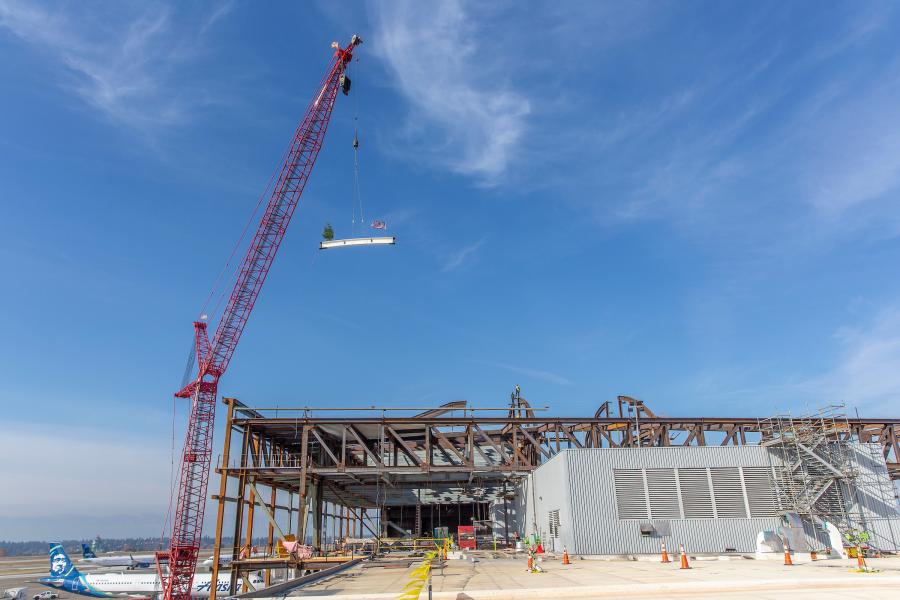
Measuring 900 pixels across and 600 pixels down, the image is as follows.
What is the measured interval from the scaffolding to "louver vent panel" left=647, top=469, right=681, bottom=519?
250 inches

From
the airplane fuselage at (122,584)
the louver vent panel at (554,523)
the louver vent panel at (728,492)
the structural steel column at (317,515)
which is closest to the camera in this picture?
the louver vent panel at (728,492)

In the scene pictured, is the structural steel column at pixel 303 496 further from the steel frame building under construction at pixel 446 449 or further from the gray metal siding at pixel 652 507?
the gray metal siding at pixel 652 507

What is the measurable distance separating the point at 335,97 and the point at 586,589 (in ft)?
189

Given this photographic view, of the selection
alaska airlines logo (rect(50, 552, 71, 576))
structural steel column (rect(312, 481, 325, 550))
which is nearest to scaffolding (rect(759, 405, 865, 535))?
structural steel column (rect(312, 481, 325, 550))

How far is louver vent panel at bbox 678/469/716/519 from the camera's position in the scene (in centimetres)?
3347

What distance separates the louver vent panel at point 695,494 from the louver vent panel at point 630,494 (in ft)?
7.85

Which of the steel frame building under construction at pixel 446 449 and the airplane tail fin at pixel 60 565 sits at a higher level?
the steel frame building under construction at pixel 446 449

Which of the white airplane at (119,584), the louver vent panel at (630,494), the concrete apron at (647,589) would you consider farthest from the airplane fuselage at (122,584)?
the concrete apron at (647,589)

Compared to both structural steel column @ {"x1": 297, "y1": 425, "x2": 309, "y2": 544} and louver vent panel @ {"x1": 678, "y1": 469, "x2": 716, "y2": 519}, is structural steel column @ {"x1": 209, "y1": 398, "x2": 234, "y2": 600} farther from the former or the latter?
A: louver vent panel @ {"x1": 678, "y1": 469, "x2": 716, "y2": 519}

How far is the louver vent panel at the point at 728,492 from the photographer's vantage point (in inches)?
1329

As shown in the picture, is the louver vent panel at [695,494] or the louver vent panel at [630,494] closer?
the louver vent panel at [630,494]

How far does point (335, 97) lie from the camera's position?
62.9 m

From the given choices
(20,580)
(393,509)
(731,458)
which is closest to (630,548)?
(731,458)

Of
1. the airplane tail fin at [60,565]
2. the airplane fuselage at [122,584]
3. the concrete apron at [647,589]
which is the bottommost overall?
the airplane fuselage at [122,584]
